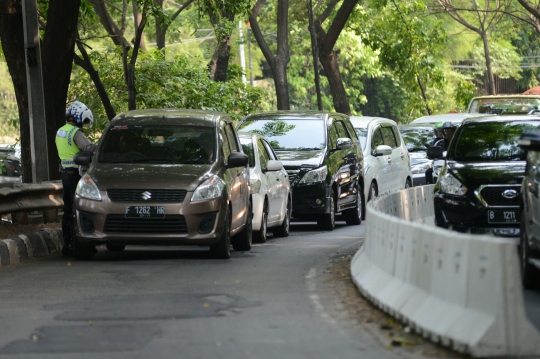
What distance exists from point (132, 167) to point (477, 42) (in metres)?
48.7

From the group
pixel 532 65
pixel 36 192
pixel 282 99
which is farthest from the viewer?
pixel 532 65

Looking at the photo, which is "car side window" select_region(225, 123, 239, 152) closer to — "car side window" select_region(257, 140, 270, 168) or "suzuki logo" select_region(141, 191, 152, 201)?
"car side window" select_region(257, 140, 270, 168)

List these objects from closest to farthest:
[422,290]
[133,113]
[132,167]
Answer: [422,290]
[132,167]
[133,113]

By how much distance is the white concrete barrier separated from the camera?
7109mm

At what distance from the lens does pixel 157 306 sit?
9.80 m

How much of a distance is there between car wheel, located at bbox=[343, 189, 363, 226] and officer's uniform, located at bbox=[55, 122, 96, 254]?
23.7ft

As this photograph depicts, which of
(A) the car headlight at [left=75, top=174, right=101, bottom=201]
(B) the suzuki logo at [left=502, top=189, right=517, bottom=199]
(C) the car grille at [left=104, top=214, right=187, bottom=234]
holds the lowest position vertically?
(C) the car grille at [left=104, top=214, right=187, bottom=234]

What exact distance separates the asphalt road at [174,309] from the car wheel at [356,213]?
6.31m

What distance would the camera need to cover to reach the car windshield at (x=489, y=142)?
48.8 ft

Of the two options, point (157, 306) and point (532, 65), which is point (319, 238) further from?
point (532, 65)

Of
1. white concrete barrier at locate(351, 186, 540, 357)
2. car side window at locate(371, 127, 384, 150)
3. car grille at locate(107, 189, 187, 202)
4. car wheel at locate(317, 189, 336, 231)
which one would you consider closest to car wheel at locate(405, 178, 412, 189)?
car side window at locate(371, 127, 384, 150)

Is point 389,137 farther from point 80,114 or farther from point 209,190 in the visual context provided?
point 209,190

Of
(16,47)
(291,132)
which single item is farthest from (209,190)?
(291,132)

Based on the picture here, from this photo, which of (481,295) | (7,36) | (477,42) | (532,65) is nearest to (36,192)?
(7,36)
